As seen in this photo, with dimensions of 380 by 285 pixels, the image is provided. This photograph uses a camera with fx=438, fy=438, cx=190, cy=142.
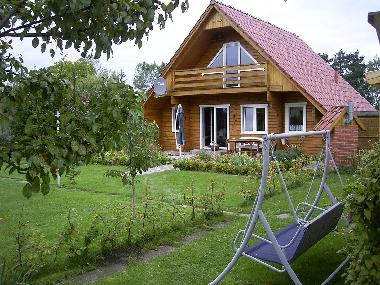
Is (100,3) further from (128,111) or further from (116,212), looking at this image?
(116,212)

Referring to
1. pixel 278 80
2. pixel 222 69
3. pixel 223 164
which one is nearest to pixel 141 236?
pixel 223 164

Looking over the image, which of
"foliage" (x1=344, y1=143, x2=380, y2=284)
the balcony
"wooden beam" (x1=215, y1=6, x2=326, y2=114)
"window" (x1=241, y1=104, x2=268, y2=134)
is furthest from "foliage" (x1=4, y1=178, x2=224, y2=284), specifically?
"window" (x1=241, y1=104, x2=268, y2=134)

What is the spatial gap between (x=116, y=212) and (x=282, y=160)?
9366mm

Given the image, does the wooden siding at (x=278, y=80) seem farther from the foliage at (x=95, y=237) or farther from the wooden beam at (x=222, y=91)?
the foliage at (x=95, y=237)

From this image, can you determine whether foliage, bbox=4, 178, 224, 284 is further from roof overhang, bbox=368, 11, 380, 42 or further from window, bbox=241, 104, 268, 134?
window, bbox=241, 104, 268, 134

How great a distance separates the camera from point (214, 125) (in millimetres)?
22062

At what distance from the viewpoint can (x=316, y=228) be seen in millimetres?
4492

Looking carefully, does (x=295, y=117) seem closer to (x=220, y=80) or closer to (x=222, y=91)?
(x=222, y=91)

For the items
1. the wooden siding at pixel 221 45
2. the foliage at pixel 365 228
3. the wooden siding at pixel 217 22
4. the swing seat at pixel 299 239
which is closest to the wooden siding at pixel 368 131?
the wooden siding at pixel 221 45

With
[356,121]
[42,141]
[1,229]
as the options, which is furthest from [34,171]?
[356,121]

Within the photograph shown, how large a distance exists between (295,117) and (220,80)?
3.85 metres

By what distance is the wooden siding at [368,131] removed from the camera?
15440 millimetres

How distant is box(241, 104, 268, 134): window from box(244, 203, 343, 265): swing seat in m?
15.5

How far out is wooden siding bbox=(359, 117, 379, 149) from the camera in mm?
15440
